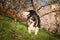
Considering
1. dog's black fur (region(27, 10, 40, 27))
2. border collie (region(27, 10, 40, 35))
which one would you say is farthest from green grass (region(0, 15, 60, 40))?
dog's black fur (region(27, 10, 40, 27))

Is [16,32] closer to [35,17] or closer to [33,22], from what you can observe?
[33,22]

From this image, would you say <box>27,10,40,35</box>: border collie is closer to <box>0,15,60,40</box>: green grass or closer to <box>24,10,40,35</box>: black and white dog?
<box>24,10,40,35</box>: black and white dog

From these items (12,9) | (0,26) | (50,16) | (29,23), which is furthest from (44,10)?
(0,26)

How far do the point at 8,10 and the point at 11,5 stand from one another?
155 mm

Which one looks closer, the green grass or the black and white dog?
the green grass

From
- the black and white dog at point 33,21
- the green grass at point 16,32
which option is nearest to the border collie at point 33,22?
the black and white dog at point 33,21

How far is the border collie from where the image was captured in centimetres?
499

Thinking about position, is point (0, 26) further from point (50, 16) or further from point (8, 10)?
point (50, 16)

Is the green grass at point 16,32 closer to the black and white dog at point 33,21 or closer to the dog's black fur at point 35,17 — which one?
the black and white dog at point 33,21

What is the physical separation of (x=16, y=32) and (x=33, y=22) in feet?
1.79

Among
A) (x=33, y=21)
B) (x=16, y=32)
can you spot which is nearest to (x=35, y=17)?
(x=33, y=21)

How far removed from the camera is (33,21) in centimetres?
501

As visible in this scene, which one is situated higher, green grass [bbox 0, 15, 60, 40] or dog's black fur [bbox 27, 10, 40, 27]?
dog's black fur [bbox 27, 10, 40, 27]

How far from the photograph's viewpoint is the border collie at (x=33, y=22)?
16.4ft
